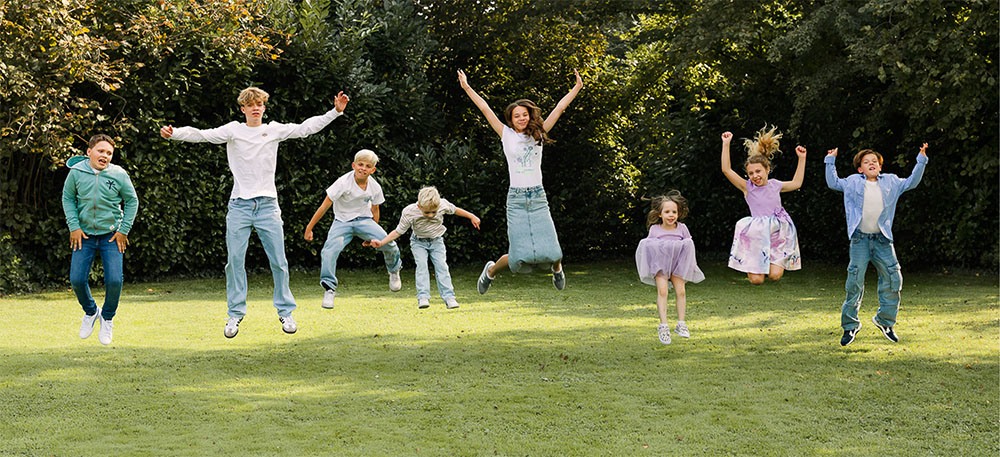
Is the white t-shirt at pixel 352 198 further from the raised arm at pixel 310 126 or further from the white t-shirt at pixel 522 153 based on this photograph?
the white t-shirt at pixel 522 153

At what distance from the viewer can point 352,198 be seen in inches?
355

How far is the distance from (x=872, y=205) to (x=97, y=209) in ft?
21.4

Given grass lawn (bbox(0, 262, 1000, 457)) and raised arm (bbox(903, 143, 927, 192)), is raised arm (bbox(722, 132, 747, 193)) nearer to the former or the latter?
raised arm (bbox(903, 143, 927, 192))

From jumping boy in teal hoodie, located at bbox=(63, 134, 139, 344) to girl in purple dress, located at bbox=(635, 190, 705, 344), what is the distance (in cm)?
414

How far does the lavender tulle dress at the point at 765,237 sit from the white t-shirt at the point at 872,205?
0.75 metres

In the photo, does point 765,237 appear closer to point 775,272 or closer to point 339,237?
point 775,272

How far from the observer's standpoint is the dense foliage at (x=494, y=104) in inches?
560

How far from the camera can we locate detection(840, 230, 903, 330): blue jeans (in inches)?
364

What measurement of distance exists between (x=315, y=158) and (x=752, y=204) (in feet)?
29.7

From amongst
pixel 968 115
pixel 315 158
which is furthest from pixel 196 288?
pixel 968 115

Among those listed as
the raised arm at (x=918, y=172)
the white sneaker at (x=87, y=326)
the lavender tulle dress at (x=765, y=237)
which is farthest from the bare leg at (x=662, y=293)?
the white sneaker at (x=87, y=326)

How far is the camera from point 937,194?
18.1 meters

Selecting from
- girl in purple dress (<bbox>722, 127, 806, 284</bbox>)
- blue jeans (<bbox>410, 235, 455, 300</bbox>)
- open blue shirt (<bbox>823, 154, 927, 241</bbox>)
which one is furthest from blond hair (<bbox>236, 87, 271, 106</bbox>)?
open blue shirt (<bbox>823, 154, 927, 241</bbox>)

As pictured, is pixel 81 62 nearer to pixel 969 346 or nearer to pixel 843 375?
pixel 843 375
